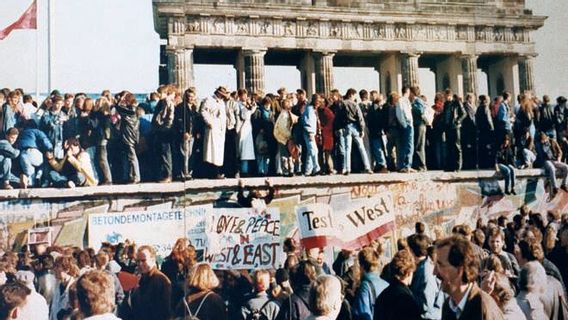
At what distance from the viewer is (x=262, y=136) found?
12500mm

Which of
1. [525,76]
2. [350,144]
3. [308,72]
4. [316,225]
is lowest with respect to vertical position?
[316,225]

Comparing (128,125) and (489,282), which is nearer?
(489,282)

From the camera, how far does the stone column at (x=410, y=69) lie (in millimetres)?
26812

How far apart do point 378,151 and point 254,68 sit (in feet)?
57.6

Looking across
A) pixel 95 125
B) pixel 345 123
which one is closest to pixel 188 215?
pixel 95 125

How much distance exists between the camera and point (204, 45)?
2861cm

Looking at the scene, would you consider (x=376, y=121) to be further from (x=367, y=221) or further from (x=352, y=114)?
(x=367, y=221)

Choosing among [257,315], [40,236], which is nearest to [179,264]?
[40,236]

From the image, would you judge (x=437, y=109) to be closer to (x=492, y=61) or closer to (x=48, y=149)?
(x=48, y=149)

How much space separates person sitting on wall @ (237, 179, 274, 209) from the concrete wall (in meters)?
0.12

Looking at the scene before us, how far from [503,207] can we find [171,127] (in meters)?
6.50

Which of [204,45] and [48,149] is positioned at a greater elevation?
[204,45]

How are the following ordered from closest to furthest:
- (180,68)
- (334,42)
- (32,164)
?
(32,164) < (180,68) < (334,42)

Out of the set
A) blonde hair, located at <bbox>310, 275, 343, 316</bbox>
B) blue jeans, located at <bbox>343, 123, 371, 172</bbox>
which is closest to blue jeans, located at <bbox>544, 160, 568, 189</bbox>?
blue jeans, located at <bbox>343, 123, 371, 172</bbox>
